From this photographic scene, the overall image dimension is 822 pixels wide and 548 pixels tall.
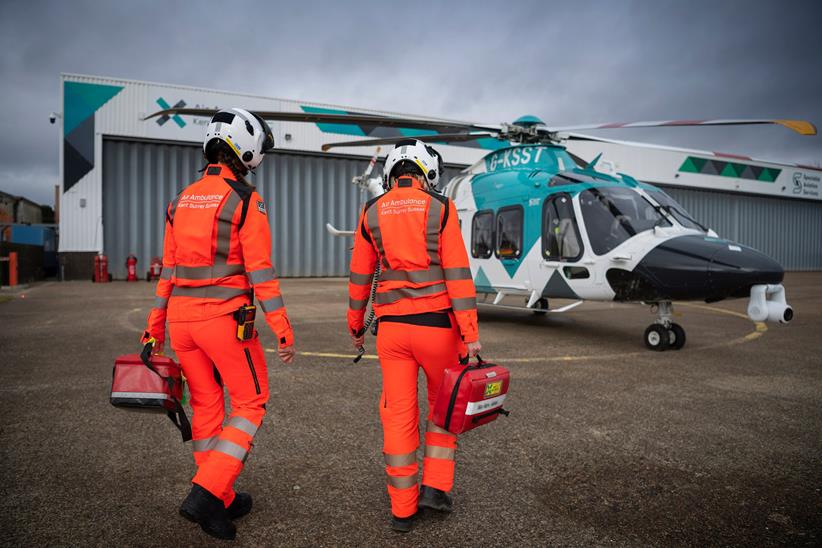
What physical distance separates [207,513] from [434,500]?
1.11 metres

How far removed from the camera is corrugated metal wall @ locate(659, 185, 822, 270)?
114ft

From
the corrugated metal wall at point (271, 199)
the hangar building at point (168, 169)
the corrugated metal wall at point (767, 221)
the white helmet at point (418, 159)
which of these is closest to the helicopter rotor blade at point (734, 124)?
the white helmet at point (418, 159)

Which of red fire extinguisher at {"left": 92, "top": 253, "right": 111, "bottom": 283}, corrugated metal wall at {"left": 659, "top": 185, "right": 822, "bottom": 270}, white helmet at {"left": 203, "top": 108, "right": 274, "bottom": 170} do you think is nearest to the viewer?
white helmet at {"left": 203, "top": 108, "right": 274, "bottom": 170}

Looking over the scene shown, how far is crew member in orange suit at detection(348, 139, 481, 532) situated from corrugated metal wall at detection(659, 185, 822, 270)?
35.1 meters

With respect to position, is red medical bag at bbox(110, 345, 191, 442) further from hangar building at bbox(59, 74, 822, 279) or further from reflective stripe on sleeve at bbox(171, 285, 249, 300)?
hangar building at bbox(59, 74, 822, 279)

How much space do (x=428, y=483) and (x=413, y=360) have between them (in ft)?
2.13

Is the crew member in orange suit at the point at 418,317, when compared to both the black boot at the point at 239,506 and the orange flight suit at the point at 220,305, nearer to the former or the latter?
the orange flight suit at the point at 220,305

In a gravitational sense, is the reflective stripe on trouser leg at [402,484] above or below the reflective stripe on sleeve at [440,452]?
below

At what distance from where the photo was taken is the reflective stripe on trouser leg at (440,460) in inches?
109

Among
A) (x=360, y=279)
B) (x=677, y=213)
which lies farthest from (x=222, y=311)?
(x=677, y=213)

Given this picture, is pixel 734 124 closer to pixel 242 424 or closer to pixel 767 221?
pixel 242 424

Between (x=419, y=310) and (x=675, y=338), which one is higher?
(x=419, y=310)

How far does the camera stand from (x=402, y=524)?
259cm

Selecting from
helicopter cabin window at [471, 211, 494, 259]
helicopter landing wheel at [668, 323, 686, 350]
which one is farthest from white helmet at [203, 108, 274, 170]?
helicopter cabin window at [471, 211, 494, 259]
